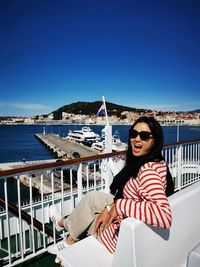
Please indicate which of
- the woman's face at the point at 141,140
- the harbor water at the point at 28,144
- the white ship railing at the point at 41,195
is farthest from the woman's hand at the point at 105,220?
the harbor water at the point at 28,144

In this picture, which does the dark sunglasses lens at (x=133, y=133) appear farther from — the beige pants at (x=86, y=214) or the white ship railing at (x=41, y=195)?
the white ship railing at (x=41, y=195)

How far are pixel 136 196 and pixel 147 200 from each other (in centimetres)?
21

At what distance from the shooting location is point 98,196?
1871 mm

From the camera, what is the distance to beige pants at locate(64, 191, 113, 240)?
5.96 feet

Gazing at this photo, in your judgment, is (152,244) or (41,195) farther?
(41,195)

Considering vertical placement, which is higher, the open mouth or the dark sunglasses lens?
the dark sunglasses lens

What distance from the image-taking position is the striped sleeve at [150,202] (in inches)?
46.1

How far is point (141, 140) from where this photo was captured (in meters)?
1.59

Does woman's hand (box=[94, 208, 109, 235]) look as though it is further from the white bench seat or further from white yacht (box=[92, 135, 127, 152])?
white yacht (box=[92, 135, 127, 152])

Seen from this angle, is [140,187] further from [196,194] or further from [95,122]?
[95,122]

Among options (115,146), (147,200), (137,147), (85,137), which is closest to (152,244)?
(147,200)

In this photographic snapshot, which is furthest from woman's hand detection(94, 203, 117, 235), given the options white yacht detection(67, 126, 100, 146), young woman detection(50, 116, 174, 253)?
white yacht detection(67, 126, 100, 146)

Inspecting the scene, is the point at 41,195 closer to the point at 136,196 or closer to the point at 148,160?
the point at 136,196

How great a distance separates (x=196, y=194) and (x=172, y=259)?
1.44 ft
